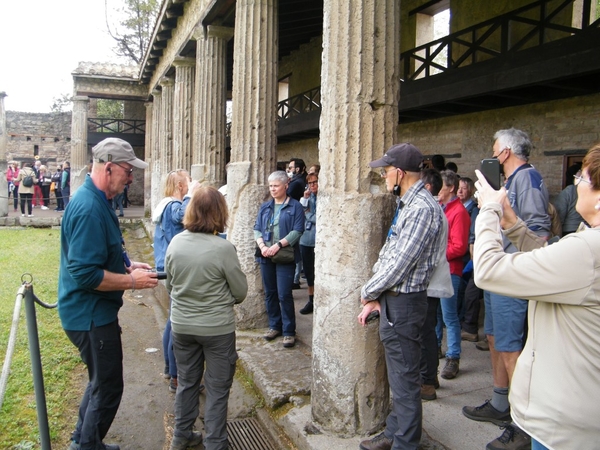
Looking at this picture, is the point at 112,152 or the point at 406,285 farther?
the point at 112,152

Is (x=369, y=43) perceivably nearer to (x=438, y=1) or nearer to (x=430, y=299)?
(x=430, y=299)

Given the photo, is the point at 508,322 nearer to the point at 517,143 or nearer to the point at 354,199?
the point at 517,143

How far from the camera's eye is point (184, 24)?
10500mm

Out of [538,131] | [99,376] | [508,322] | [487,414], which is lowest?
[487,414]

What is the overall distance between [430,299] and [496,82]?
502cm

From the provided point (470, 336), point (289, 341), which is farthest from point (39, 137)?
point (470, 336)

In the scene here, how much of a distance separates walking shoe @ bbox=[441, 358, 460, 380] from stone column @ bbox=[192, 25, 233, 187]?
525 centimetres

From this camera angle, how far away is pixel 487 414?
349 cm

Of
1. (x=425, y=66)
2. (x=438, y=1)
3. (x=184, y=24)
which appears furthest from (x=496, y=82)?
(x=184, y=24)

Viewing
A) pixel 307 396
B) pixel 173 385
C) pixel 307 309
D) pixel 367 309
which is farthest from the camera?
pixel 307 309

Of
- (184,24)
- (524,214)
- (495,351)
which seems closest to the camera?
(524,214)

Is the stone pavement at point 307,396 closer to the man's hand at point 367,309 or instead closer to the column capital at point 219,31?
the man's hand at point 367,309

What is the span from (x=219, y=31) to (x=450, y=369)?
673cm

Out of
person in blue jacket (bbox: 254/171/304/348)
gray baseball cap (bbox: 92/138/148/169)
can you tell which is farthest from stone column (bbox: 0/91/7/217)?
gray baseball cap (bbox: 92/138/148/169)
